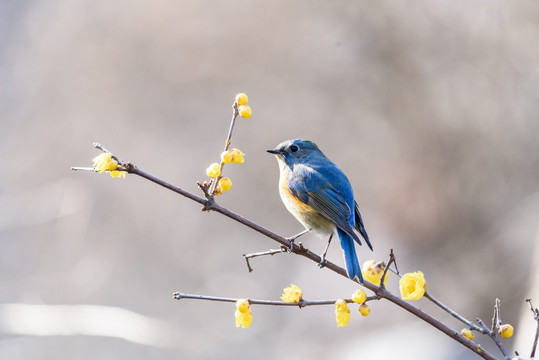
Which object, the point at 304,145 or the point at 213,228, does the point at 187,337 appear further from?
the point at 304,145

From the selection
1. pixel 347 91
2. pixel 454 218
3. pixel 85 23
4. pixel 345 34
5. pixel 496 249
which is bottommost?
pixel 496 249

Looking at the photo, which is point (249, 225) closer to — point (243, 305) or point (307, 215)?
point (243, 305)

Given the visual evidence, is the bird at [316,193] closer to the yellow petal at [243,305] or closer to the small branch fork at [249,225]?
the small branch fork at [249,225]

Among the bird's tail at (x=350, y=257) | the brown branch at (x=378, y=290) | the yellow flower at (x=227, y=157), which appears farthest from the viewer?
the bird's tail at (x=350, y=257)

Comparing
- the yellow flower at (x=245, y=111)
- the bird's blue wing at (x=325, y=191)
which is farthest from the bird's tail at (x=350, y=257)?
the yellow flower at (x=245, y=111)

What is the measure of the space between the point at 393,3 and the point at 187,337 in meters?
4.73

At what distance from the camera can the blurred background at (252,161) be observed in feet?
20.1

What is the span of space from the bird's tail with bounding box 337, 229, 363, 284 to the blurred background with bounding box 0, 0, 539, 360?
2535 millimetres

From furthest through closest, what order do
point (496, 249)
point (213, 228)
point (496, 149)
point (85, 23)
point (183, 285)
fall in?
point (85, 23)
point (213, 228)
point (183, 285)
point (496, 149)
point (496, 249)

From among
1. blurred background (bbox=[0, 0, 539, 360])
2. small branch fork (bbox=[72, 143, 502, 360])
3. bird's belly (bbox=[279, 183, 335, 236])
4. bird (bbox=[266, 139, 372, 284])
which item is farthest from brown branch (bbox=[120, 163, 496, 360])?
→ blurred background (bbox=[0, 0, 539, 360])

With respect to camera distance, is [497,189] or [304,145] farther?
[497,189]

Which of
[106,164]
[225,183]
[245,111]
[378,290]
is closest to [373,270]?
[378,290]

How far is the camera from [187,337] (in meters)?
6.37

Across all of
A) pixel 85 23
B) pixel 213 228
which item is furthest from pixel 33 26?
pixel 213 228
